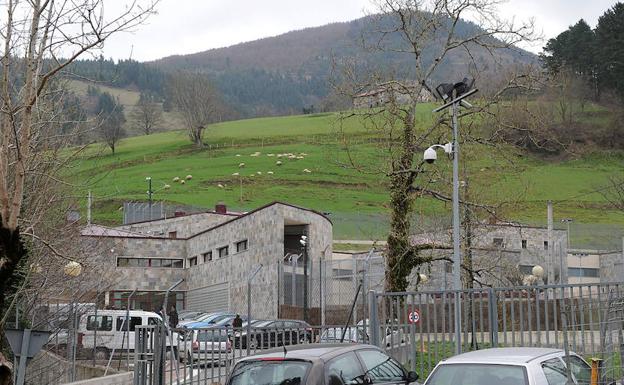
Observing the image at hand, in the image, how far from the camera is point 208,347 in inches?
591

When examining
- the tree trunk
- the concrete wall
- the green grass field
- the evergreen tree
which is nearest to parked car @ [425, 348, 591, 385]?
the tree trunk

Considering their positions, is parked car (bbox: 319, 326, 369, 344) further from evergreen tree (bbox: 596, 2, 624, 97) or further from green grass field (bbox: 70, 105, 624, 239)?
evergreen tree (bbox: 596, 2, 624, 97)

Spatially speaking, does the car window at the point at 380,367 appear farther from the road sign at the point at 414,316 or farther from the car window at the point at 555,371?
the road sign at the point at 414,316

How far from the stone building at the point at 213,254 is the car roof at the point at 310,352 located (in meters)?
26.0

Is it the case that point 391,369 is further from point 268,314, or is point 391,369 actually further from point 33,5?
point 268,314

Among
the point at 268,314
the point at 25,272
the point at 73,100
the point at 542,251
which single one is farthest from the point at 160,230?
the point at 25,272

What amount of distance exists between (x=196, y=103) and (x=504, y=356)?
110m

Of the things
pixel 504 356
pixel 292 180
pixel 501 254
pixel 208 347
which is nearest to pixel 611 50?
pixel 292 180

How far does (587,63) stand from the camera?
10700 cm

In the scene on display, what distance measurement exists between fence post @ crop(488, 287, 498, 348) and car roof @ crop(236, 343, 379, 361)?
13.1 ft

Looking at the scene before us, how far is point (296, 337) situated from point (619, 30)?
97.0 meters

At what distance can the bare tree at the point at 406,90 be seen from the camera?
22.4m

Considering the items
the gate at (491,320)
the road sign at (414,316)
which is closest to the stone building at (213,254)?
the gate at (491,320)

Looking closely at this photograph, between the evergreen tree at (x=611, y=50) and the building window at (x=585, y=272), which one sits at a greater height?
the evergreen tree at (x=611, y=50)
